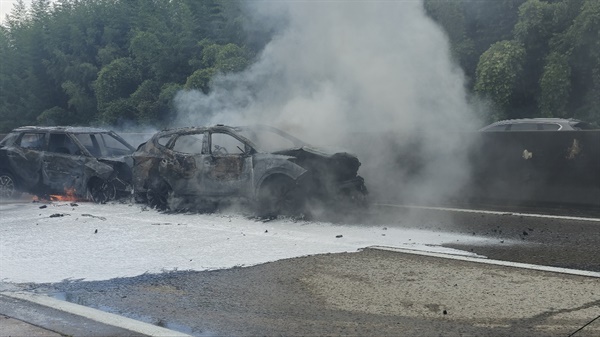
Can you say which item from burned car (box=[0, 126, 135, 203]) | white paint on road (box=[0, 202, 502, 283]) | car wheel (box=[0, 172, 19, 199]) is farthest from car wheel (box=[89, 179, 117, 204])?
car wheel (box=[0, 172, 19, 199])

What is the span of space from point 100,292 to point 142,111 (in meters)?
23.8

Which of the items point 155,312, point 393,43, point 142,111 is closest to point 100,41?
point 142,111

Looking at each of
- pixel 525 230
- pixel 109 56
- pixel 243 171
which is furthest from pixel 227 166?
pixel 109 56

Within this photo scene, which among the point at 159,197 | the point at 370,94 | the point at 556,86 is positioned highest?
the point at 556,86

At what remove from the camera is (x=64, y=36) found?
138 ft

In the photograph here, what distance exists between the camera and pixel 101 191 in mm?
13297

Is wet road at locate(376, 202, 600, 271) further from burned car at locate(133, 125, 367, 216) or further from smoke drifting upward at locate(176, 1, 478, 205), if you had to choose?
smoke drifting upward at locate(176, 1, 478, 205)

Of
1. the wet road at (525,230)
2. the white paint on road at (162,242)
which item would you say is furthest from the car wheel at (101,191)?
the wet road at (525,230)

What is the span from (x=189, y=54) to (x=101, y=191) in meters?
18.0

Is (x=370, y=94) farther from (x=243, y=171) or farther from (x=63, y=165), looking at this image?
(x=63, y=165)

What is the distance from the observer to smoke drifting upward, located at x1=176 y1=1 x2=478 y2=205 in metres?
13.2

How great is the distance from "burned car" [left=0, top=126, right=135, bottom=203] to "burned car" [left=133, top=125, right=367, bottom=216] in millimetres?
1254

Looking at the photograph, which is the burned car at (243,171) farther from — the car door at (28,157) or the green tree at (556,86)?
the green tree at (556,86)

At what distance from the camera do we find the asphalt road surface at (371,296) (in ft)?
16.6
